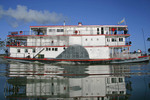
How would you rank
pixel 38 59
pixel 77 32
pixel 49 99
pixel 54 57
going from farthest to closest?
pixel 77 32 < pixel 54 57 < pixel 38 59 < pixel 49 99

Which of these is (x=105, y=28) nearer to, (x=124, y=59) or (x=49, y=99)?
(x=124, y=59)

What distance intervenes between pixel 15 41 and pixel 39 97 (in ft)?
77.6

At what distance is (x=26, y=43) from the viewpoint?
24.8 m

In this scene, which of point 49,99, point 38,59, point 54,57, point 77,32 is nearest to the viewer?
point 49,99

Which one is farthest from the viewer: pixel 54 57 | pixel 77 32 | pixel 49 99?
pixel 77 32

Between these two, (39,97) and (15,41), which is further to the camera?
(15,41)

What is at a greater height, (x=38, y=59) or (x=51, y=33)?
(x=51, y=33)

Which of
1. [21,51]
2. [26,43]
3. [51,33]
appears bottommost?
[21,51]

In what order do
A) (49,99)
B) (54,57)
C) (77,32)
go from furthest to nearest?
1. (77,32)
2. (54,57)
3. (49,99)

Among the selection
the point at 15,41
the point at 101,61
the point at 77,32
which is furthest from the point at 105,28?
the point at 15,41

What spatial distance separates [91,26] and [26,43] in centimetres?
1373

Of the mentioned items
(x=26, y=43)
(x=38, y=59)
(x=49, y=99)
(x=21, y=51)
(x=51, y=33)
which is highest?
(x=51, y=33)

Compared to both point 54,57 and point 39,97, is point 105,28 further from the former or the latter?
point 39,97

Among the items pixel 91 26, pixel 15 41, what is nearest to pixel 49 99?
pixel 91 26
